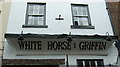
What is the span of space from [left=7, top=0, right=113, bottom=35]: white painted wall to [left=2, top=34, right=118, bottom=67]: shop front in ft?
2.17

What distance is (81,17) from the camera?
1350 centimetres

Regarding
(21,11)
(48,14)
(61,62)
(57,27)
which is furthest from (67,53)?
(21,11)

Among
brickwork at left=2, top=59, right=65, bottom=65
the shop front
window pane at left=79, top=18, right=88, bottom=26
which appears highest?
window pane at left=79, top=18, right=88, bottom=26

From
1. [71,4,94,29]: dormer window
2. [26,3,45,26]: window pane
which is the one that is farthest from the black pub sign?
[26,3,45,26]: window pane

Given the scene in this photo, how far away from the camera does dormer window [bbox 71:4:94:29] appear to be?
1301cm

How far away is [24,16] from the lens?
13.0 meters

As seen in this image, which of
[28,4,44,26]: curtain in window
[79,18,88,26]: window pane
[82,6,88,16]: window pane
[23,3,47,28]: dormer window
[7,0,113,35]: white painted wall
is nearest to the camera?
[7,0,113,35]: white painted wall

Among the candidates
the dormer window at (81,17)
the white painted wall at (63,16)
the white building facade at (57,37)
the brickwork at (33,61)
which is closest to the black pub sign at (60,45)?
the white building facade at (57,37)

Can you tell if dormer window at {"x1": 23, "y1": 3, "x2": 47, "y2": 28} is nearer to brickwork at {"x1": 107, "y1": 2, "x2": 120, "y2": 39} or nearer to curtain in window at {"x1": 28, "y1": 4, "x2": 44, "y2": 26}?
curtain in window at {"x1": 28, "y1": 4, "x2": 44, "y2": 26}

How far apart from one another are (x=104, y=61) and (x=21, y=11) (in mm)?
4522

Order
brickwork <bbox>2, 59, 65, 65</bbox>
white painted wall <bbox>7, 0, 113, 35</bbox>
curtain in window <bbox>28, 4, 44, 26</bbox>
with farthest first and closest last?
1. curtain in window <bbox>28, 4, 44, 26</bbox>
2. white painted wall <bbox>7, 0, 113, 35</bbox>
3. brickwork <bbox>2, 59, 65, 65</bbox>

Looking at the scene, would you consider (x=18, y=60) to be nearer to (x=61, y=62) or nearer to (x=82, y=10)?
(x=61, y=62)

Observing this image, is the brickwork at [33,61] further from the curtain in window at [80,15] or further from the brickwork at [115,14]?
the brickwork at [115,14]

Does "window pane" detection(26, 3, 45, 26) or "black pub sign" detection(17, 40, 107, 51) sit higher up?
"window pane" detection(26, 3, 45, 26)
